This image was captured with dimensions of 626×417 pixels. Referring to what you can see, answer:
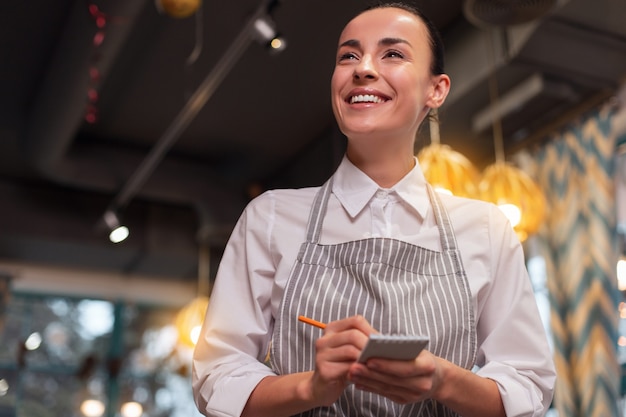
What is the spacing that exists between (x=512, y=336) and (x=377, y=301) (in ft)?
0.68

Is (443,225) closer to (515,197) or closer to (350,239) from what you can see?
(350,239)

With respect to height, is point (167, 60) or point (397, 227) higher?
point (167, 60)

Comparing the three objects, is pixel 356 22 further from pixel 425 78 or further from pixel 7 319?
pixel 7 319

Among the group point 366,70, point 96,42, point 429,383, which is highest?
point 96,42

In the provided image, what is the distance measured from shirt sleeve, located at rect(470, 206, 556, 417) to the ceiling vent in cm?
209

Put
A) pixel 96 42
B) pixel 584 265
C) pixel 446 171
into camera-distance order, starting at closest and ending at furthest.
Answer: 1. pixel 446 171
2. pixel 96 42
3. pixel 584 265

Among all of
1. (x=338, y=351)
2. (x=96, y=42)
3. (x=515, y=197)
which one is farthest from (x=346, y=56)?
(x=96, y=42)

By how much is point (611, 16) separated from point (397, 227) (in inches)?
117

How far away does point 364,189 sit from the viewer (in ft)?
3.95

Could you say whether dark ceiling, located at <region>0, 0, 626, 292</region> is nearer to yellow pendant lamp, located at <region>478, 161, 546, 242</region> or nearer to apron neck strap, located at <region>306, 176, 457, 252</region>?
yellow pendant lamp, located at <region>478, 161, 546, 242</region>

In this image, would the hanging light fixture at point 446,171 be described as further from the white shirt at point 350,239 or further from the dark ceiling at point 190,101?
the white shirt at point 350,239

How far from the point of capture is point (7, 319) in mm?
7578

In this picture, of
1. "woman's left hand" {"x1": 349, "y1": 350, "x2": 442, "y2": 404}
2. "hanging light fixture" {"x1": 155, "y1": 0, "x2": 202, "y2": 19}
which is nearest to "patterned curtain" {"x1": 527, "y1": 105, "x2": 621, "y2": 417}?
"hanging light fixture" {"x1": 155, "y1": 0, "x2": 202, "y2": 19}

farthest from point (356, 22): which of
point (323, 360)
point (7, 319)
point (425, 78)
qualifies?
point (7, 319)
